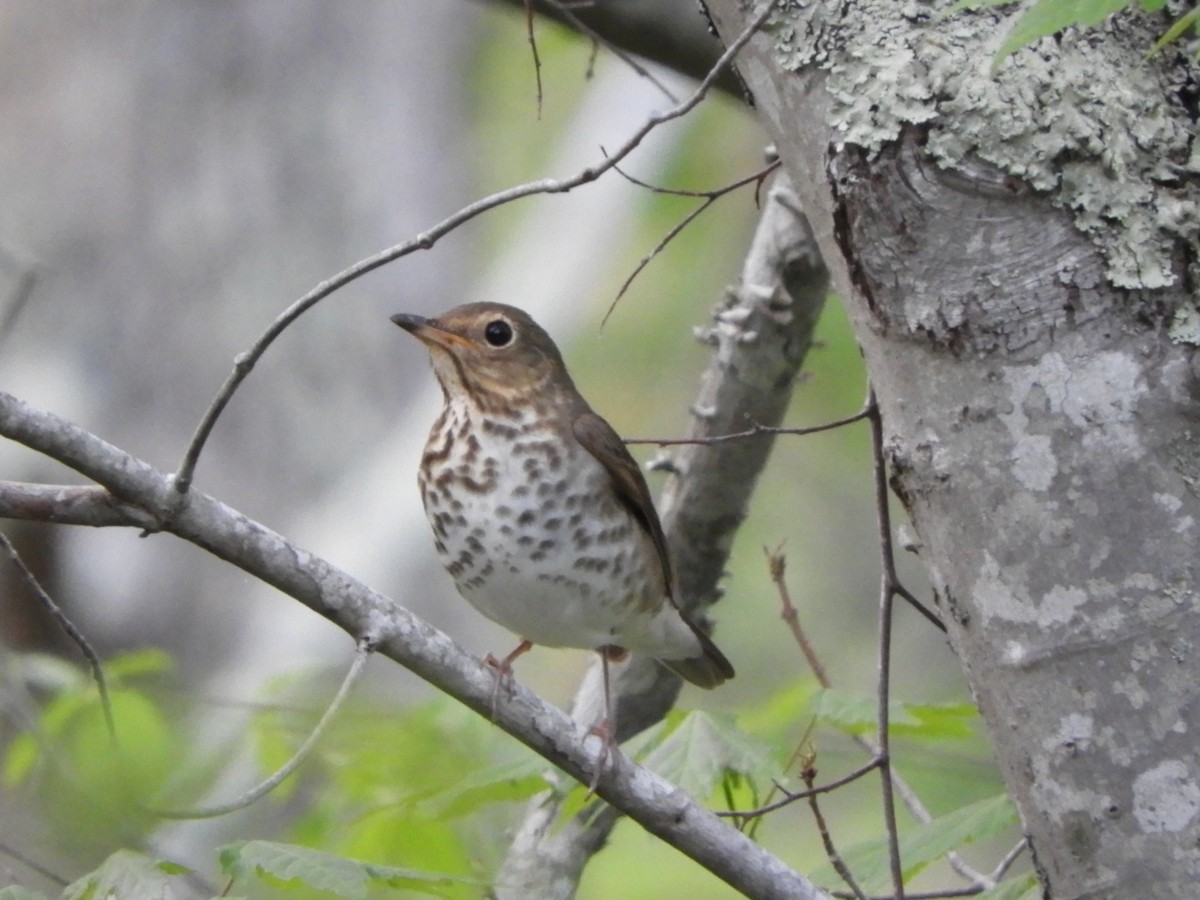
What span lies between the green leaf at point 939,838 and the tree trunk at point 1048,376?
433 mm

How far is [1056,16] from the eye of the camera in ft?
5.73

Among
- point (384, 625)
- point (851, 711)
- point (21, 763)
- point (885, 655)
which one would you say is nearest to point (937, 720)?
point (851, 711)

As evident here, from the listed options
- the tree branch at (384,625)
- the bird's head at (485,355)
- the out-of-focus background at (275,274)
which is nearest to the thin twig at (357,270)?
the tree branch at (384,625)

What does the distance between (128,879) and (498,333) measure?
1993 millimetres

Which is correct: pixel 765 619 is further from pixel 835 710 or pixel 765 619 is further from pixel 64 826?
pixel 64 826

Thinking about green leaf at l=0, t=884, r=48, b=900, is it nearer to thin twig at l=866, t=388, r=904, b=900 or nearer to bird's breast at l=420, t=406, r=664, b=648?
thin twig at l=866, t=388, r=904, b=900

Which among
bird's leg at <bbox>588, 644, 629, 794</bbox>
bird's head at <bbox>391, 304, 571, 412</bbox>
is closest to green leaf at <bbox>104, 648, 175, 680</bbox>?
bird's head at <bbox>391, 304, 571, 412</bbox>

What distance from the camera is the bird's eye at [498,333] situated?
377 centimetres

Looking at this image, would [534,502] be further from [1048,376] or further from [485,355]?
[1048,376]

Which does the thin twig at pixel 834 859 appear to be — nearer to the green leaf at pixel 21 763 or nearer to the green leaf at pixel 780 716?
the green leaf at pixel 780 716

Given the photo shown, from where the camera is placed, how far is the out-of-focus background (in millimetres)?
5902

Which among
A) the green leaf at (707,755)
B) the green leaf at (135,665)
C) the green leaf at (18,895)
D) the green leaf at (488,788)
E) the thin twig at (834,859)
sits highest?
the green leaf at (135,665)

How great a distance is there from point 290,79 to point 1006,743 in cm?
530

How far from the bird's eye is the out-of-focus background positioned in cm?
171
